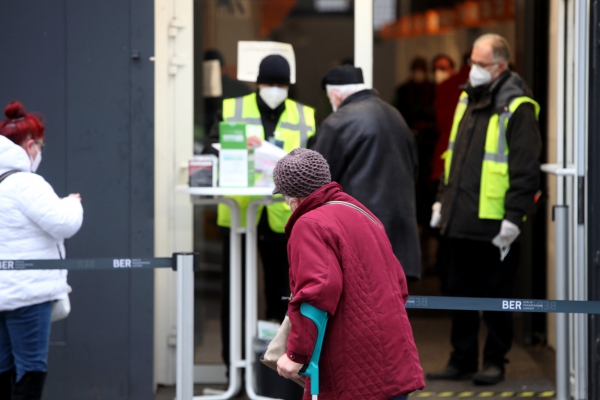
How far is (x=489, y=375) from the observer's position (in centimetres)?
536

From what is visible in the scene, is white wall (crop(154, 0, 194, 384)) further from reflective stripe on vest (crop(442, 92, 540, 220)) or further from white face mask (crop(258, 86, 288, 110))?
reflective stripe on vest (crop(442, 92, 540, 220))

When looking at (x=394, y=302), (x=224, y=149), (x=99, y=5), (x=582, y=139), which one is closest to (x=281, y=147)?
(x=224, y=149)

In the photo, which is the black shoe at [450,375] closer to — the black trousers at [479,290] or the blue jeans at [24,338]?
the black trousers at [479,290]

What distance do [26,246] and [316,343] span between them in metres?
1.71

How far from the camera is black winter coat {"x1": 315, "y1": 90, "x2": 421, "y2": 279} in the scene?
4672mm

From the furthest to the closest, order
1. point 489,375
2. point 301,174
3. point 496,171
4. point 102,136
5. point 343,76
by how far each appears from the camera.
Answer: point 489,375, point 496,171, point 102,136, point 343,76, point 301,174

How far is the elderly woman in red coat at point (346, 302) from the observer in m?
2.83

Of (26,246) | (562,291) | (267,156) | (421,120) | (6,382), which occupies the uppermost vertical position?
(421,120)

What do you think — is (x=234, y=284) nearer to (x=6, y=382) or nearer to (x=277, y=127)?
(x=277, y=127)

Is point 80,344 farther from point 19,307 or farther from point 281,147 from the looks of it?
point 281,147

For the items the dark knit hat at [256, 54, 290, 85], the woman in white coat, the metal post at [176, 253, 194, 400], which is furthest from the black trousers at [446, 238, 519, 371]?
the woman in white coat

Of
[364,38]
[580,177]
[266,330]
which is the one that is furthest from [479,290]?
[364,38]

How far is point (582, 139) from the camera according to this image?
4.68m

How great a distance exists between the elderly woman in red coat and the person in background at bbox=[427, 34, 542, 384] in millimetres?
2234
